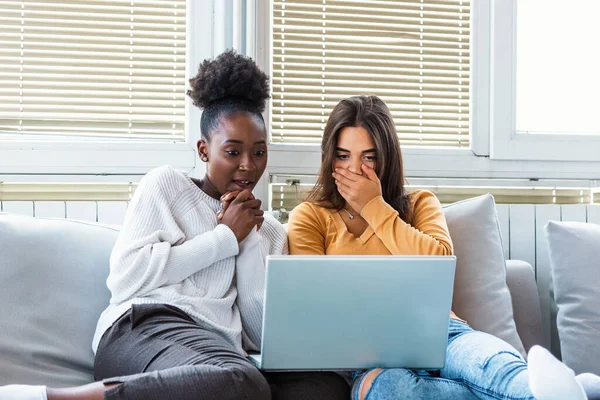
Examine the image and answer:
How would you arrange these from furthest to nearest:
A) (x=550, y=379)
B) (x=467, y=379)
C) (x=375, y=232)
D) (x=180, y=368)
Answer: (x=375, y=232) → (x=467, y=379) → (x=180, y=368) → (x=550, y=379)

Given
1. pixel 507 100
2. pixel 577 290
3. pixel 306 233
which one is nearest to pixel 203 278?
pixel 306 233

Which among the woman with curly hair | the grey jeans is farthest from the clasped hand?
the grey jeans

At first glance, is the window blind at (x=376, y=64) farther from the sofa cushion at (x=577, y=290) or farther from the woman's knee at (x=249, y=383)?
the woman's knee at (x=249, y=383)

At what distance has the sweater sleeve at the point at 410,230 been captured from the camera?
169cm

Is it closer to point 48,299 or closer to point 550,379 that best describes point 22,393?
point 48,299

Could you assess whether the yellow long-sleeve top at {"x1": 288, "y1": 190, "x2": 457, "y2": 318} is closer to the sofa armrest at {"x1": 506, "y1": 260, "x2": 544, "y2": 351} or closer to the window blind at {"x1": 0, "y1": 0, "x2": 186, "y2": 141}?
the sofa armrest at {"x1": 506, "y1": 260, "x2": 544, "y2": 351}

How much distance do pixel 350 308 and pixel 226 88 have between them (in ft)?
2.56

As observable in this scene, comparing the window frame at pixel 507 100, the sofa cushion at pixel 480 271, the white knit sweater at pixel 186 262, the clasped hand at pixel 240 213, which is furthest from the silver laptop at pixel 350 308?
the window frame at pixel 507 100

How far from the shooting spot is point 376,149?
1.81 metres

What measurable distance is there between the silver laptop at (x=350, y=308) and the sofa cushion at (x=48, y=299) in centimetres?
51

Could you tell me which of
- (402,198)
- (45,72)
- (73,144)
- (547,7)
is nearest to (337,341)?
(402,198)

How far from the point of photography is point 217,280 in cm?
159

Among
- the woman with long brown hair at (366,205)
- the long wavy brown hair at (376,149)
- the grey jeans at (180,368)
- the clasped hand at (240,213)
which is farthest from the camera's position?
the long wavy brown hair at (376,149)

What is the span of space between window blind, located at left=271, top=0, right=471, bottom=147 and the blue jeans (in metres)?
1.09
